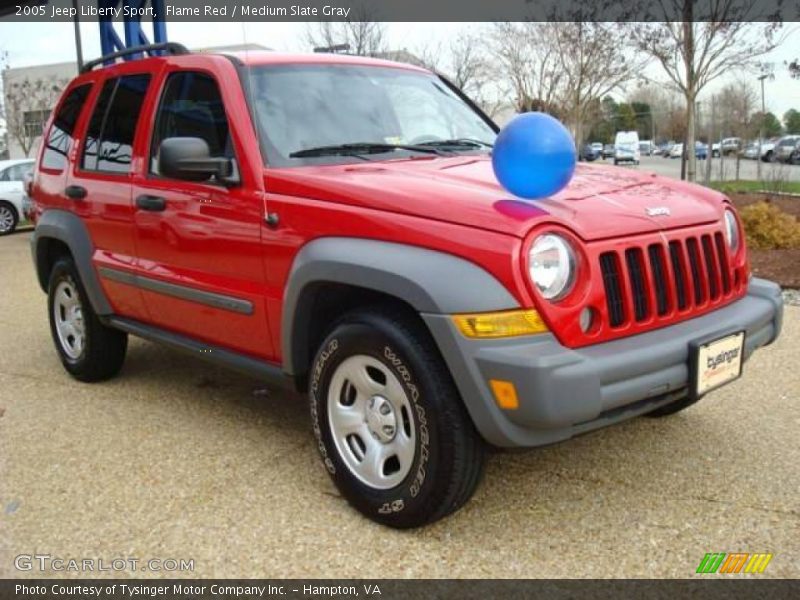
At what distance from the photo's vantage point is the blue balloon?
2648mm

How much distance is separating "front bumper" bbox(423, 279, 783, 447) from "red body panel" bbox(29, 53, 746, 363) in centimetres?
8

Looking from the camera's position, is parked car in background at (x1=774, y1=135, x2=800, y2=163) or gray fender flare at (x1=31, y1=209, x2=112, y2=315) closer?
gray fender flare at (x1=31, y1=209, x2=112, y2=315)

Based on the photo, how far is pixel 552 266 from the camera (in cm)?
251

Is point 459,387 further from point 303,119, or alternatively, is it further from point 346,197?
point 303,119

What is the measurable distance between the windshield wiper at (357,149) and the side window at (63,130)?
2.10 meters

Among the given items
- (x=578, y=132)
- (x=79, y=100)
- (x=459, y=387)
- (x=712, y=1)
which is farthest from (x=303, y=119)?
(x=578, y=132)

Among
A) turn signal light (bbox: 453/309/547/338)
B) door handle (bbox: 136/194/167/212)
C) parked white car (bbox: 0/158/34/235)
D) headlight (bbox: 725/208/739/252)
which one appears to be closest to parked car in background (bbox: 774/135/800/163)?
parked white car (bbox: 0/158/34/235)

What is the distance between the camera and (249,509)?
3.09 metres

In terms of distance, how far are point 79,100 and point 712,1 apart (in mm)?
10417

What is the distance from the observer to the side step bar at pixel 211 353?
3.32 metres

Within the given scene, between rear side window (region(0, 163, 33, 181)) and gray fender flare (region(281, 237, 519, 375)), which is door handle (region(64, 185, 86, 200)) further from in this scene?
rear side window (region(0, 163, 33, 181))

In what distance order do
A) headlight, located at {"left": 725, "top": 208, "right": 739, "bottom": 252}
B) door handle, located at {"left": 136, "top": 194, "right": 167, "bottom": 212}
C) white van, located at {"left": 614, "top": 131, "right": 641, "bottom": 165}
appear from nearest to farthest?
headlight, located at {"left": 725, "top": 208, "right": 739, "bottom": 252} < door handle, located at {"left": 136, "top": 194, "right": 167, "bottom": 212} < white van, located at {"left": 614, "top": 131, "right": 641, "bottom": 165}

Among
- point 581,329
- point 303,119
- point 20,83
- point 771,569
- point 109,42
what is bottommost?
point 771,569

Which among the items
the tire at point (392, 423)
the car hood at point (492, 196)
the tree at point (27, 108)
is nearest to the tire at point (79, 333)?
the car hood at point (492, 196)
